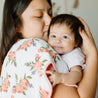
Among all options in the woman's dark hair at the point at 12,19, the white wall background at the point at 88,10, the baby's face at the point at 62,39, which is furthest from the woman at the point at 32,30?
the white wall background at the point at 88,10

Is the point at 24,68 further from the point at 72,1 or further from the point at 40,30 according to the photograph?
the point at 72,1

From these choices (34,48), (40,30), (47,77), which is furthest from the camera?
(40,30)

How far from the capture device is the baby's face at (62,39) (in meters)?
1.07

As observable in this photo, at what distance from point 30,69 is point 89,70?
0.38 metres

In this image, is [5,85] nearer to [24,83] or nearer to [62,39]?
[24,83]

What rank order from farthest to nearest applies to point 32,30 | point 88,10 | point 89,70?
point 88,10
point 32,30
point 89,70

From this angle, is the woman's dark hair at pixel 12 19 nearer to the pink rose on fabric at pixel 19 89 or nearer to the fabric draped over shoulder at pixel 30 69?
the fabric draped over shoulder at pixel 30 69

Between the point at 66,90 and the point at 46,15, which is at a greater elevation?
the point at 46,15

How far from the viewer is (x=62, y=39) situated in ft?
3.52

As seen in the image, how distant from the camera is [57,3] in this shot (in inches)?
104

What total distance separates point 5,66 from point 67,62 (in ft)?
1.38

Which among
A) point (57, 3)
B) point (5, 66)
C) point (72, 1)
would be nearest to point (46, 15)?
point (5, 66)

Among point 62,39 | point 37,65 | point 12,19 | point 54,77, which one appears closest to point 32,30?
point 12,19

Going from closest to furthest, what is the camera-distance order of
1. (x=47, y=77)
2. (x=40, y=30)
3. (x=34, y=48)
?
(x=47, y=77) → (x=34, y=48) → (x=40, y=30)
